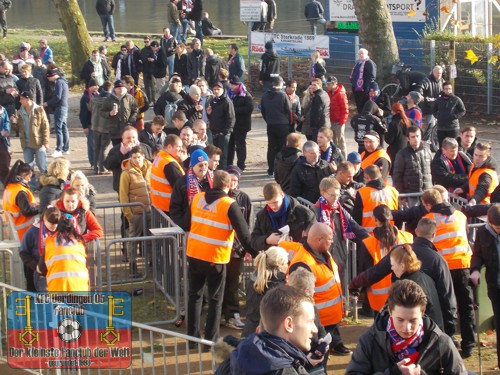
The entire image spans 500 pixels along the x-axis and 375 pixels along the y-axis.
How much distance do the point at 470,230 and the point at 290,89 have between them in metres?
6.76

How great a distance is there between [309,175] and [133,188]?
2.21 m

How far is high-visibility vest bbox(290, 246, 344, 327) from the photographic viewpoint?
27.9 ft

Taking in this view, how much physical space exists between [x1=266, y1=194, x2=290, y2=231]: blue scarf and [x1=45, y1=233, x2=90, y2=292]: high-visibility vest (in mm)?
1912

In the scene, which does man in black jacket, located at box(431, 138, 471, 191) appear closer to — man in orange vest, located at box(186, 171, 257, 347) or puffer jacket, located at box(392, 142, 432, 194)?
puffer jacket, located at box(392, 142, 432, 194)

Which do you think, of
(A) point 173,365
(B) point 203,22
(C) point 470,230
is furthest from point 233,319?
(B) point 203,22

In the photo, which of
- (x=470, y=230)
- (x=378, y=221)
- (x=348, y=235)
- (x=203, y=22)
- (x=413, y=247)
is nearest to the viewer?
(x=413, y=247)

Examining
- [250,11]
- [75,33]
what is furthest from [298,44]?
[75,33]

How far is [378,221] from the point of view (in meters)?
9.33

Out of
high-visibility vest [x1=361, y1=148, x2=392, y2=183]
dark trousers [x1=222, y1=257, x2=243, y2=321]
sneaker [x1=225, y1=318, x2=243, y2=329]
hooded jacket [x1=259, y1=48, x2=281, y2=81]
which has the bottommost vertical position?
sneaker [x1=225, y1=318, x2=243, y2=329]

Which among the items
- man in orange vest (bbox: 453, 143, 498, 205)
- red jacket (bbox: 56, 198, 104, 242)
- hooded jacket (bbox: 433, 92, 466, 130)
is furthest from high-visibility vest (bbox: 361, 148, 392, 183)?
hooded jacket (bbox: 433, 92, 466, 130)

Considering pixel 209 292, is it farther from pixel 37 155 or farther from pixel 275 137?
pixel 37 155

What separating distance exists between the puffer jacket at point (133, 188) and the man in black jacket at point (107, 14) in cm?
1980

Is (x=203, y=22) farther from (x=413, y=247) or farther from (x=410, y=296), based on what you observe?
(x=410, y=296)

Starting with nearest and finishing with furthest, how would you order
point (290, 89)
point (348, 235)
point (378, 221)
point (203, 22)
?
point (378, 221) < point (348, 235) < point (290, 89) < point (203, 22)
